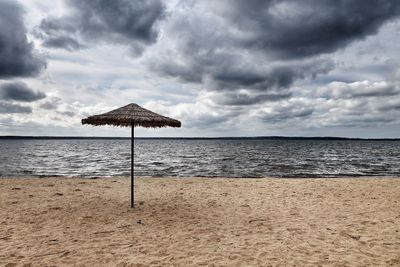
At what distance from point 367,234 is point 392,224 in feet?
4.66

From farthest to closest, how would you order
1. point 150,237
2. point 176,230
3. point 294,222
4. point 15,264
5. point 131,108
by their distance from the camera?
1. point 131,108
2. point 294,222
3. point 176,230
4. point 150,237
5. point 15,264

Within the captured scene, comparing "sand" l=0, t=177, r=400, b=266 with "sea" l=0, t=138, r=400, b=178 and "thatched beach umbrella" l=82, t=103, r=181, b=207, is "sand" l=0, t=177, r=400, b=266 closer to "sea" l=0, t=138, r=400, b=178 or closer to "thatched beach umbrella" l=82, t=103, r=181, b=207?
"thatched beach umbrella" l=82, t=103, r=181, b=207

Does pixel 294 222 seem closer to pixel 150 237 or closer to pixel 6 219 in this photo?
pixel 150 237

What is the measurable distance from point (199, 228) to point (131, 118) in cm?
354

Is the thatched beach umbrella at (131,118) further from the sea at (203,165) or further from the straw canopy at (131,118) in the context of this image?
the sea at (203,165)

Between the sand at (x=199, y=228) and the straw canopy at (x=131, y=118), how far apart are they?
9.12 ft

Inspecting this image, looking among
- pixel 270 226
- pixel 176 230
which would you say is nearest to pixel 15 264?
pixel 176 230

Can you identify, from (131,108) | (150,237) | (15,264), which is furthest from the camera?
(131,108)

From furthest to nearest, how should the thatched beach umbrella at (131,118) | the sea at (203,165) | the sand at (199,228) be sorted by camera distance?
the sea at (203,165), the thatched beach umbrella at (131,118), the sand at (199,228)

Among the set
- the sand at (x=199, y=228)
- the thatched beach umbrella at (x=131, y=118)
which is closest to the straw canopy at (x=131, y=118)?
the thatched beach umbrella at (x=131, y=118)

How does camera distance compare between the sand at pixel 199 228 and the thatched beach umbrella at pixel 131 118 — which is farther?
the thatched beach umbrella at pixel 131 118

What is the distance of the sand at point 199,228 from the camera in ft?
19.6

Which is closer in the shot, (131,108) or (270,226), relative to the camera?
(270,226)

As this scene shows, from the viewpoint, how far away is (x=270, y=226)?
8.12 metres
